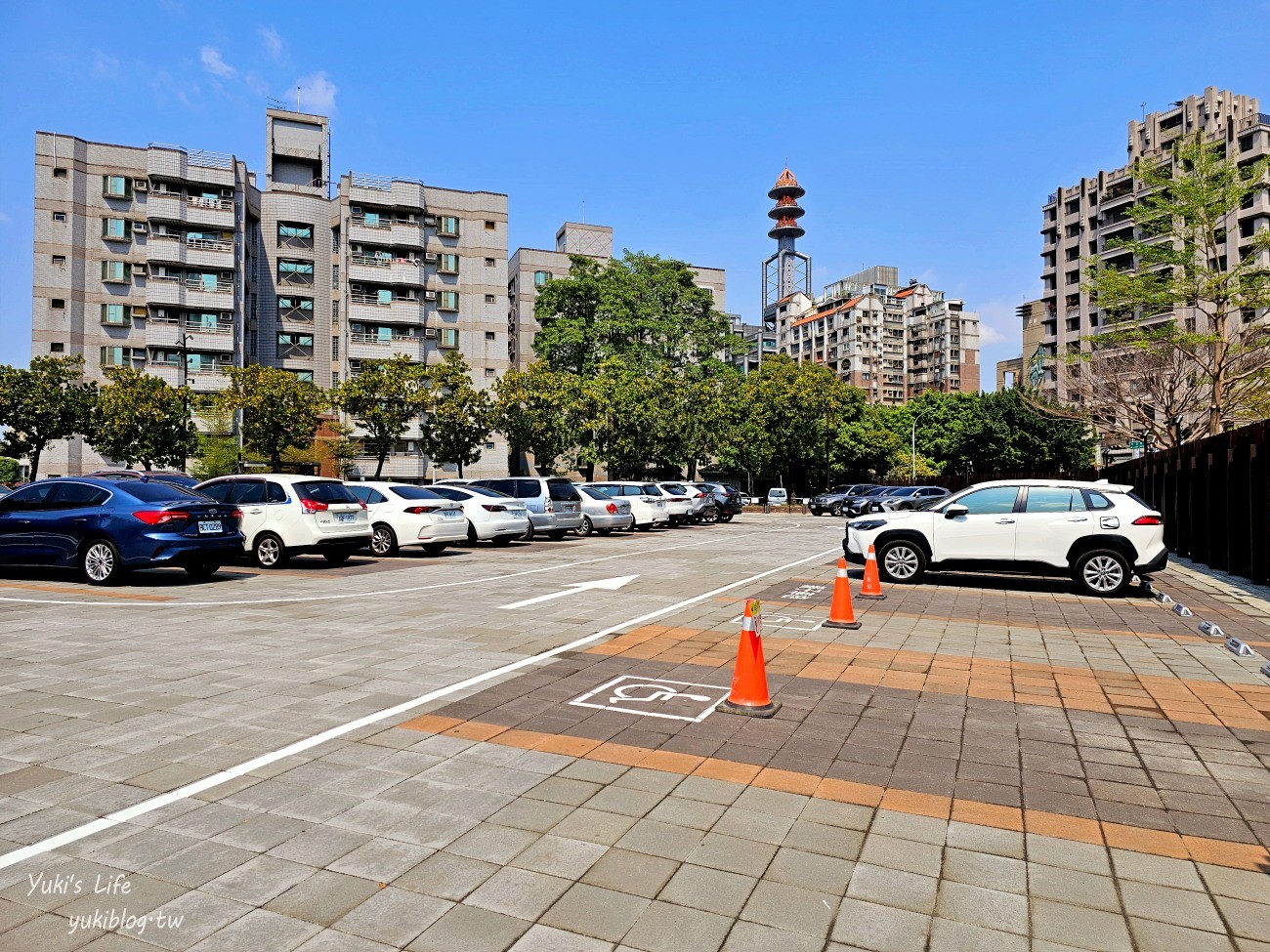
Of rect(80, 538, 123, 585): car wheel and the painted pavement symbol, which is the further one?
rect(80, 538, 123, 585): car wheel

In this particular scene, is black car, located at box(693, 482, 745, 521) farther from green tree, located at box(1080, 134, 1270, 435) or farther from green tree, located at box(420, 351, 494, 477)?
green tree, located at box(1080, 134, 1270, 435)

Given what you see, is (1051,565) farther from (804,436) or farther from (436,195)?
(436,195)

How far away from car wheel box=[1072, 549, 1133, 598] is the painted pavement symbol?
8911 mm

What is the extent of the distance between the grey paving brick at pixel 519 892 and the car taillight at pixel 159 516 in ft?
36.2

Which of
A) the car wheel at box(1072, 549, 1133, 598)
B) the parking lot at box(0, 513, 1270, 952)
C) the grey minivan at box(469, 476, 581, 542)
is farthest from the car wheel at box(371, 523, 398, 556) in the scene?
the car wheel at box(1072, 549, 1133, 598)

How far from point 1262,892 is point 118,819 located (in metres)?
5.20

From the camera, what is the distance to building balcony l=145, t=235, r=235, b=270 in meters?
49.3

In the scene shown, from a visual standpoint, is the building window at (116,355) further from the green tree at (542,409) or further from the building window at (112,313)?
the green tree at (542,409)

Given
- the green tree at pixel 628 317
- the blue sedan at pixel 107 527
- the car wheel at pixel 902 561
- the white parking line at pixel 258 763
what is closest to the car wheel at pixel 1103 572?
the car wheel at pixel 902 561

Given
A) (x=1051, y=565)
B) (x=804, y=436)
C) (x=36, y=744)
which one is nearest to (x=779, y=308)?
(x=804, y=436)

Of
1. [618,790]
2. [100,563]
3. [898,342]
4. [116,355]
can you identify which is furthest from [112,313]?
[898,342]

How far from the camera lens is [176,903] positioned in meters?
3.22

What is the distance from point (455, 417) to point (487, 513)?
80.0 feet

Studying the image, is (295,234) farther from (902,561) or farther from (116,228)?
(902,561)
